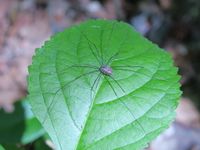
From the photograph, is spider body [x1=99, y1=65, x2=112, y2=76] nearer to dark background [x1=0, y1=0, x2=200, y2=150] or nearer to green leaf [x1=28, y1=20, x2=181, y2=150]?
green leaf [x1=28, y1=20, x2=181, y2=150]

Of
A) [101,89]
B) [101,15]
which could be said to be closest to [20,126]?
[101,89]

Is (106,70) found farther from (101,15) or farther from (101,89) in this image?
(101,15)

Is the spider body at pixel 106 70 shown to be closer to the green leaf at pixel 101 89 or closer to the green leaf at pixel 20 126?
the green leaf at pixel 101 89

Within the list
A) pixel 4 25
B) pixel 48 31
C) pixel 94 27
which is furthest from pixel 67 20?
pixel 94 27

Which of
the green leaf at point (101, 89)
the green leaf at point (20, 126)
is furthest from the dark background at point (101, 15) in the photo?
the green leaf at point (101, 89)

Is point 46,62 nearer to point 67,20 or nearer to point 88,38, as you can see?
point 88,38
